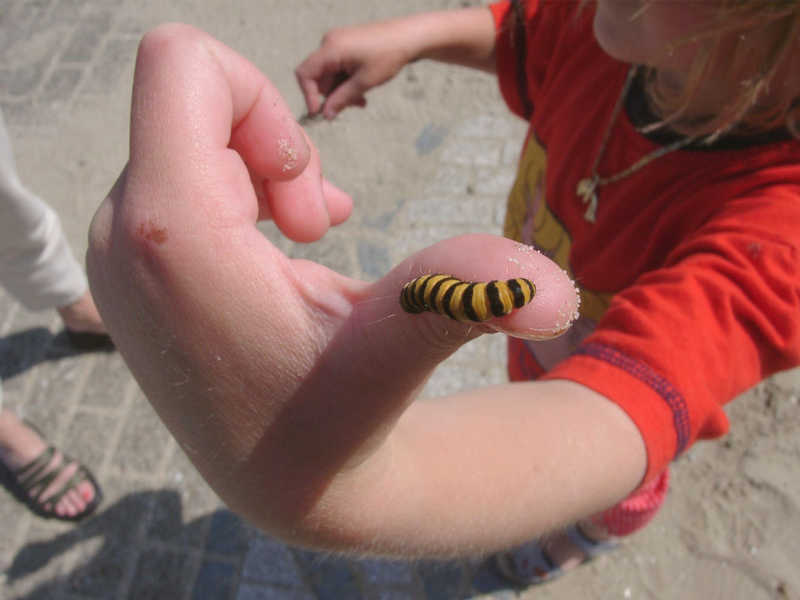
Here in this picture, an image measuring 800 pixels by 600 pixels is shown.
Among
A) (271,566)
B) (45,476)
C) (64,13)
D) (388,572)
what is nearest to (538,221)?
(388,572)

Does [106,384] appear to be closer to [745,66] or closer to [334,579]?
[334,579]

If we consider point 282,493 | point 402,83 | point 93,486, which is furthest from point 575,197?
point 402,83

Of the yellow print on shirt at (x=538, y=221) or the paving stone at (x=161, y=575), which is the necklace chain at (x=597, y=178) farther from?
the paving stone at (x=161, y=575)

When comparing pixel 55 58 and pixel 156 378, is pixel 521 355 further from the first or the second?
pixel 55 58

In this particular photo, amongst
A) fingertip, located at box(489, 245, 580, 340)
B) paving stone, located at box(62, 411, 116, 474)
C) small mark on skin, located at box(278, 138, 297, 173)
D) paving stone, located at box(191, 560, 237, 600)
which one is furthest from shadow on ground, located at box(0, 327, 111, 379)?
fingertip, located at box(489, 245, 580, 340)

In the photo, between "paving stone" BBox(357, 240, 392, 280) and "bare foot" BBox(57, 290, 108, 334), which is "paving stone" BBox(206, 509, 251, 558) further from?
"paving stone" BBox(357, 240, 392, 280)

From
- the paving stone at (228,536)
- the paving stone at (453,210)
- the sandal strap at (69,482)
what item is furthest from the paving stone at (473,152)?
the sandal strap at (69,482)

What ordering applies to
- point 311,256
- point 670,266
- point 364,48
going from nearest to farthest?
point 670,266 → point 364,48 → point 311,256
